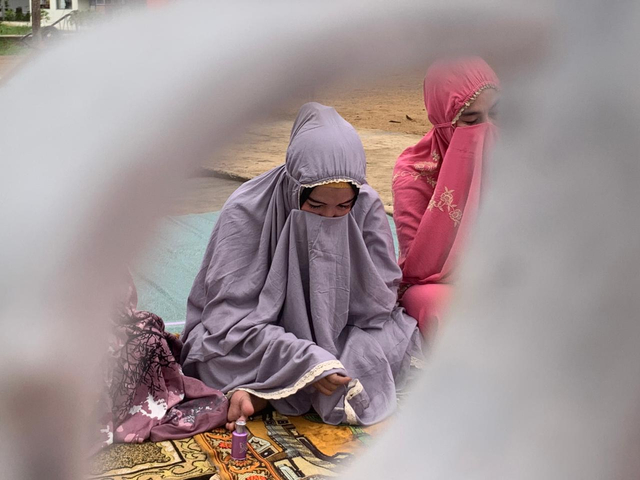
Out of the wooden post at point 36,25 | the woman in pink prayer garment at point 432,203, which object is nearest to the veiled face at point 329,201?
the woman in pink prayer garment at point 432,203

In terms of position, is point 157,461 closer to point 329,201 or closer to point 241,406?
point 241,406

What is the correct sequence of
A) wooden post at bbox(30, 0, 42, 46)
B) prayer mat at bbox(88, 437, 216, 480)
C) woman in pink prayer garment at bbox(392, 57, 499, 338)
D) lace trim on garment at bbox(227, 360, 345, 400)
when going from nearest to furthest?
wooden post at bbox(30, 0, 42, 46) < prayer mat at bbox(88, 437, 216, 480) < lace trim on garment at bbox(227, 360, 345, 400) < woman in pink prayer garment at bbox(392, 57, 499, 338)

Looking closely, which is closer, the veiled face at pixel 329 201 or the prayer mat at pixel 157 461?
the prayer mat at pixel 157 461

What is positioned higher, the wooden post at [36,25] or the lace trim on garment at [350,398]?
the wooden post at [36,25]

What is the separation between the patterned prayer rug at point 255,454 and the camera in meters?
1.33

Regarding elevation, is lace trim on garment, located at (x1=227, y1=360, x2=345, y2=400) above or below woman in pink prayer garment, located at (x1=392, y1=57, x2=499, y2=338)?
below

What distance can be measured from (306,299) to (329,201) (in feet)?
0.82

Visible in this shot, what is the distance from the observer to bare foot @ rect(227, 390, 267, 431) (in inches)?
59.4

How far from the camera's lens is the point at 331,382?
1489 millimetres

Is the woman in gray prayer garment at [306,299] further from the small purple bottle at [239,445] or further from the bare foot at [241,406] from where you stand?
the small purple bottle at [239,445]

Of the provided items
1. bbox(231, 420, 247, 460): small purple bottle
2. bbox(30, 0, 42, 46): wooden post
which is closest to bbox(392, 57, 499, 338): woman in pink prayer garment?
bbox(231, 420, 247, 460): small purple bottle

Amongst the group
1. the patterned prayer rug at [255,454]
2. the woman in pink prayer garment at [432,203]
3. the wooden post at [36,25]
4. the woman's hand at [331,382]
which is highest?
the wooden post at [36,25]

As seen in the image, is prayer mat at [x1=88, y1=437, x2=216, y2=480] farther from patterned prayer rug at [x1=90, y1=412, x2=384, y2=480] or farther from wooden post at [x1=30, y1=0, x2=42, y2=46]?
wooden post at [x1=30, y1=0, x2=42, y2=46]

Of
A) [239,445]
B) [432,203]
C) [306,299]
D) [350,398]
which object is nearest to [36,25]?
[239,445]
